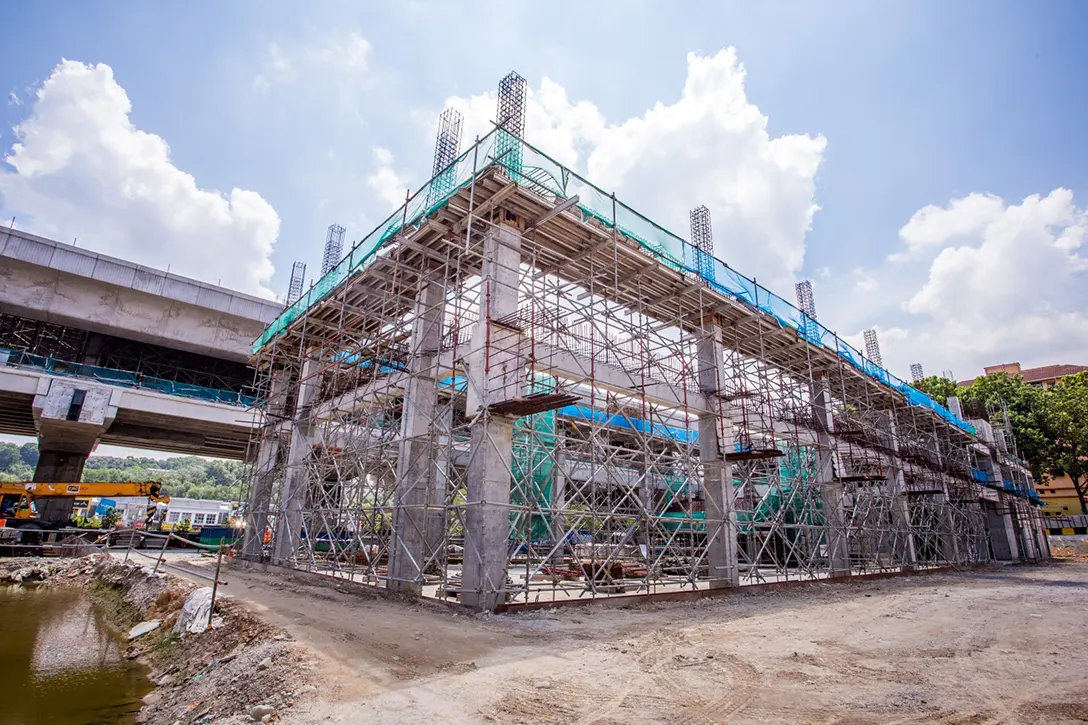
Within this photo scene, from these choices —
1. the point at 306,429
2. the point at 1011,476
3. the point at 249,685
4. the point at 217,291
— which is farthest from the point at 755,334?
the point at 1011,476

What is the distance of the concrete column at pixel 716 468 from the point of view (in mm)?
14258

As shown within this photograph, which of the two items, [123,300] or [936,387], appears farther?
[936,387]

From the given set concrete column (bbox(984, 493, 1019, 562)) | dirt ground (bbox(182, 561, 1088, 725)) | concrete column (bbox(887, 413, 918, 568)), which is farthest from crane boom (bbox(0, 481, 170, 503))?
concrete column (bbox(984, 493, 1019, 562))

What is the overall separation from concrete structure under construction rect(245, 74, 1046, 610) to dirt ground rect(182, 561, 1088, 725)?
2155 millimetres

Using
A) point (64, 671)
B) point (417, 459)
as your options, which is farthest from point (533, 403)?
point (64, 671)

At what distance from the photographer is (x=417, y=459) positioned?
12141 mm

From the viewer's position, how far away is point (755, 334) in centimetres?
1775

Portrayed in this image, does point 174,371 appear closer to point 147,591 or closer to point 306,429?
point 306,429

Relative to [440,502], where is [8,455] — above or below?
above

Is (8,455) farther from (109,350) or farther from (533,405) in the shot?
(533,405)

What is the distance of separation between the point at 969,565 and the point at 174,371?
38.9 meters

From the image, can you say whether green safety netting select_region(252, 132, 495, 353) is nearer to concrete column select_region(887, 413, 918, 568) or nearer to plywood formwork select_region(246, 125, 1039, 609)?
plywood formwork select_region(246, 125, 1039, 609)

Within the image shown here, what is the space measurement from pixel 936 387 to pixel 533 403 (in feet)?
125

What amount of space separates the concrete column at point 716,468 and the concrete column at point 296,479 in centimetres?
1095
